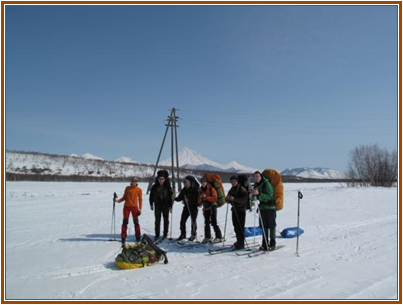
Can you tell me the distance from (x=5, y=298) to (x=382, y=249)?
322 inches

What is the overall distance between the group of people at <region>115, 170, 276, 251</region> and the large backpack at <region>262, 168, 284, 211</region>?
197 millimetres

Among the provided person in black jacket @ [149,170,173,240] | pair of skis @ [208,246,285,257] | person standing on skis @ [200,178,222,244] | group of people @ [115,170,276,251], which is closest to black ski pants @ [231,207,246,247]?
group of people @ [115,170,276,251]

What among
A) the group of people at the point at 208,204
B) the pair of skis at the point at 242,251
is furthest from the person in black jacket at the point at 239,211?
the pair of skis at the point at 242,251

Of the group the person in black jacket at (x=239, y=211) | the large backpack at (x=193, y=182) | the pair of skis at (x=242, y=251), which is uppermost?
the large backpack at (x=193, y=182)

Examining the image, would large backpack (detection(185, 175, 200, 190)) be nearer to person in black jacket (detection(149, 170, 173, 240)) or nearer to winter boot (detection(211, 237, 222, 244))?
person in black jacket (detection(149, 170, 173, 240))

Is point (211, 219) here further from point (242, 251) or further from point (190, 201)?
point (242, 251)

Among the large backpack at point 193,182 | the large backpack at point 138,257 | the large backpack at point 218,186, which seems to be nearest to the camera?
the large backpack at point 138,257

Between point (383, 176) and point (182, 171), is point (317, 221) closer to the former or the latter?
point (383, 176)

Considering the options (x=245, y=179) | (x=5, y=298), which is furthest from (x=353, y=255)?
(x=5, y=298)

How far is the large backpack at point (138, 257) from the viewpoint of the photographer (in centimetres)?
616

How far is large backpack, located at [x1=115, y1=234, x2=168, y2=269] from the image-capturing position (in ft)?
20.2

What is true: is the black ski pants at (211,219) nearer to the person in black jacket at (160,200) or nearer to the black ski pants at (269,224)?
the person in black jacket at (160,200)

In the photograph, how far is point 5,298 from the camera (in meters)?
4.97

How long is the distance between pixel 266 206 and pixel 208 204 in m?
1.78
